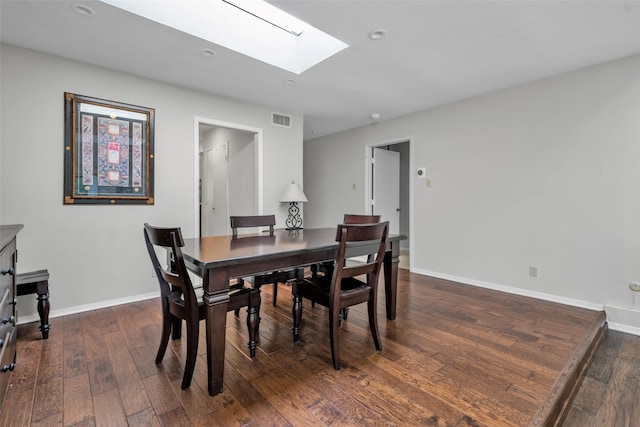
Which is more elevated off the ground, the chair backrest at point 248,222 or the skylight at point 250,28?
the skylight at point 250,28

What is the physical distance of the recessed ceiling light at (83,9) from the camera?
202 cm

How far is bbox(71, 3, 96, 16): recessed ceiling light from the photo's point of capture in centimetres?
202

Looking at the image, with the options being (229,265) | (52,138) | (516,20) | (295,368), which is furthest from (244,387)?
(516,20)

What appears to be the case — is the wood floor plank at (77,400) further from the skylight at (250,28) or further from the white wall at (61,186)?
the skylight at (250,28)

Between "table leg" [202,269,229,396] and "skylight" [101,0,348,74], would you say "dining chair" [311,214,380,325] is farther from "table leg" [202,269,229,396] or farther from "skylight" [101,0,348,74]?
"skylight" [101,0,348,74]

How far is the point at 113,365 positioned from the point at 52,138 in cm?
215

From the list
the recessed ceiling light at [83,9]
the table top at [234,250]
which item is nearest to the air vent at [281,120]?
the recessed ceiling light at [83,9]

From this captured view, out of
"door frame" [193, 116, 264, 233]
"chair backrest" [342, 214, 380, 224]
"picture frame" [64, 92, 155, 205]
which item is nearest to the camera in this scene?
"picture frame" [64, 92, 155, 205]

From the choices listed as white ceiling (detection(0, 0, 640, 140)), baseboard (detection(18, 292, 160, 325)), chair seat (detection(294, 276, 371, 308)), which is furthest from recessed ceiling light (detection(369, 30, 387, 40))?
baseboard (detection(18, 292, 160, 325))

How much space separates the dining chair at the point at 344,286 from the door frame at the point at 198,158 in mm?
1970

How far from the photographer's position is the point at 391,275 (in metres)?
2.58

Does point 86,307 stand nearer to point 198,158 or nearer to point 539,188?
point 198,158

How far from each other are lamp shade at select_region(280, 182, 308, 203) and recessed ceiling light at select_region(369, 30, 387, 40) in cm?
224

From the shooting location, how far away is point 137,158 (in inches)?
122
